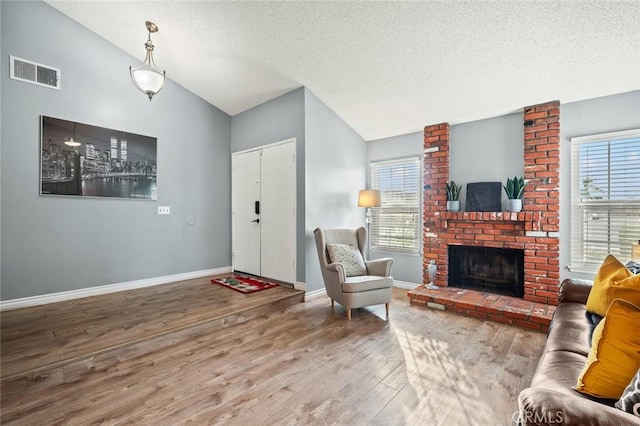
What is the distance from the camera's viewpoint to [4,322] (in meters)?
2.86

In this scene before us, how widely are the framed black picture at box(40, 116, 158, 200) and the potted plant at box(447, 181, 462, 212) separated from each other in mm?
4196

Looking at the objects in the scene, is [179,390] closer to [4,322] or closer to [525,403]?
[525,403]

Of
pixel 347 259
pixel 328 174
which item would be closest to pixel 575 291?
pixel 347 259

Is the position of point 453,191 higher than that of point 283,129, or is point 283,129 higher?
point 283,129

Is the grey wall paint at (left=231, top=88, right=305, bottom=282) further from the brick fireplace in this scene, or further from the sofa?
the sofa

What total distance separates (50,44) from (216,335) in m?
3.83

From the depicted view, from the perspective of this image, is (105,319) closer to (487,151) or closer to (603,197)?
(487,151)

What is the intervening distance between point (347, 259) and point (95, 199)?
3.31m

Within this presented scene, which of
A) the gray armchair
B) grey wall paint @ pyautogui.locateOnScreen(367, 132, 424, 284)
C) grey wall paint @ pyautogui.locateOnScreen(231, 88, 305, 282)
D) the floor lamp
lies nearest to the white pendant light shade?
grey wall paint @ pyautogui.locateOnScreen(231, 88, 305, 282)

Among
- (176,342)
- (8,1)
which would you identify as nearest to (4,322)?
(176,342)

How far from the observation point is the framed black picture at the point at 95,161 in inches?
135

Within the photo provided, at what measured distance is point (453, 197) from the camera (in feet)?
13.3

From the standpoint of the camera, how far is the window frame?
179 inches

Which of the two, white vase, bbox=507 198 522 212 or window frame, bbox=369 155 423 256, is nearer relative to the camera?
white vase, bbox=507 198 522 212
